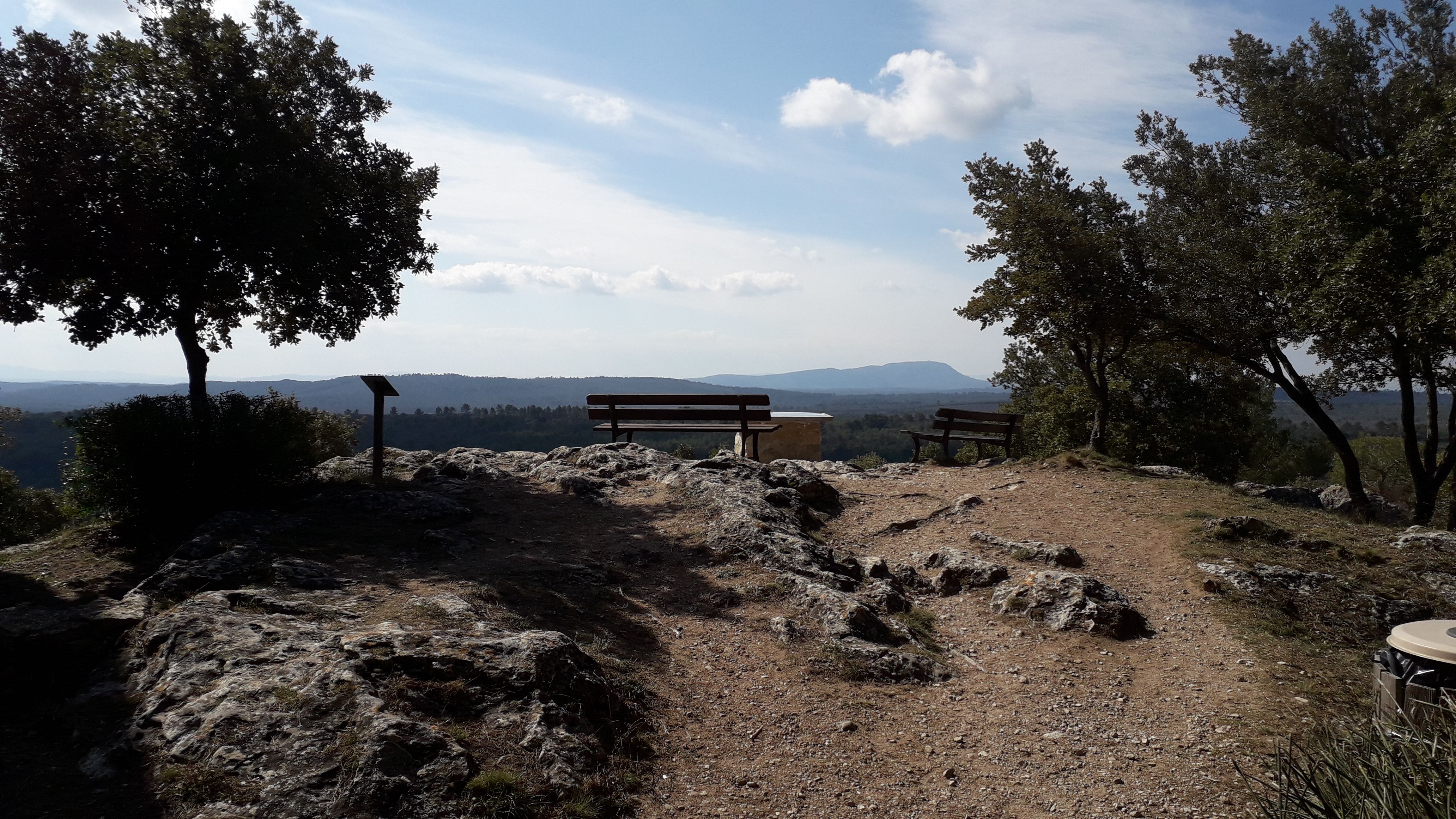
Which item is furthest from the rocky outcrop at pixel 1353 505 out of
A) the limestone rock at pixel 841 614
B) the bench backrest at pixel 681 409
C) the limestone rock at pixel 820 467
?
the limestone rock at pixel 841 614

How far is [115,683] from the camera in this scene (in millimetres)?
4602

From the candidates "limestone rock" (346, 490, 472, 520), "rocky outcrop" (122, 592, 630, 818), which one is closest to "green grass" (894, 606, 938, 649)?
"rocky outcrop" (122, 592, 630, 818)

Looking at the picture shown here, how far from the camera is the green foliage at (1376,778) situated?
8.55 ft

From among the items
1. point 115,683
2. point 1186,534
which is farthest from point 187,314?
point 1186,534

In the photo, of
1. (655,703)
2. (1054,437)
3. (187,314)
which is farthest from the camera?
(1054,437)

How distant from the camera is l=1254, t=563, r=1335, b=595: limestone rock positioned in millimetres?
7199

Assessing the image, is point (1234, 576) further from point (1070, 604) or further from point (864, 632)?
point (864, 632)

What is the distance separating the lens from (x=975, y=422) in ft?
54.4

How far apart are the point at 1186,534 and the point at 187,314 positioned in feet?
41.0

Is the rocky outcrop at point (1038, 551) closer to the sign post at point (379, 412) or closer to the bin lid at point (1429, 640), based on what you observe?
the bin lid at point (1429, 640)

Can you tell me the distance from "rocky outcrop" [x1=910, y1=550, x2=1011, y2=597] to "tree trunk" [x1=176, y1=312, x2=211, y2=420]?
8.84 metres

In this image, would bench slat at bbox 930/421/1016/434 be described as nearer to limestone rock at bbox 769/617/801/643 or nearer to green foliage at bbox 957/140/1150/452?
green foliage at bbox 957/140/1150/452

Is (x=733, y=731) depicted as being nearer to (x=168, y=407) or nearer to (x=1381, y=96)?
(x=168, y=407)

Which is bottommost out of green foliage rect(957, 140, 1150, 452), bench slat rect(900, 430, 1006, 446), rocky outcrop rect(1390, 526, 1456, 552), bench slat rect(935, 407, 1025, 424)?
rocky outcrop rect(1390, 526, 1456, 552)
